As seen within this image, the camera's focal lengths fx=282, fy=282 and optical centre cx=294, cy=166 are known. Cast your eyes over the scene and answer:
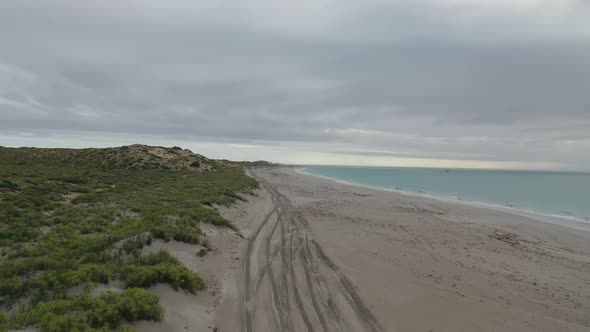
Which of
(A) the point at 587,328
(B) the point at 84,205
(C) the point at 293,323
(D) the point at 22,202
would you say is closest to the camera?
(C) the point at 293,323

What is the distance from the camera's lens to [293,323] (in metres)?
6.67

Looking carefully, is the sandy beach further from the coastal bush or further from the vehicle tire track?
the coastal bush

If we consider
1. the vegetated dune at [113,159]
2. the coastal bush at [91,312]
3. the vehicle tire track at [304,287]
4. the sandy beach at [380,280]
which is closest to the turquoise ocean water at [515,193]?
the sandy beach at [380,280]

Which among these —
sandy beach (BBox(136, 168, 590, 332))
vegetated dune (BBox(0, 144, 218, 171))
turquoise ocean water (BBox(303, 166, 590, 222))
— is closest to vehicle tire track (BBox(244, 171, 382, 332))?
sandy beach (BBox(136, 168, 590, 332))

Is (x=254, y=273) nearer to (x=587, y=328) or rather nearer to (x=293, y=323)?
(x=293, y=323)

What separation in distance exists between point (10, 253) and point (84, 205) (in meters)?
7.88

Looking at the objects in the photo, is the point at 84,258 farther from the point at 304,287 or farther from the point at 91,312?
the point at 304,287

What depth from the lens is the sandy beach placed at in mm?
6957

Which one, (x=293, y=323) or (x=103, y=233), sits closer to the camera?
(x=293, y=323)

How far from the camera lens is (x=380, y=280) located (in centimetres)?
970

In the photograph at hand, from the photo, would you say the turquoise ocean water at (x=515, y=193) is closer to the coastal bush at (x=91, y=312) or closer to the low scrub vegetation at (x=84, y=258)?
the low scrub vegetation at (x=84, y=258)

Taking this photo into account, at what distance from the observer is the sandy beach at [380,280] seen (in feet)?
22.8

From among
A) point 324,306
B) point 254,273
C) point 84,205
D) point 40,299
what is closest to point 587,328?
point 324,306

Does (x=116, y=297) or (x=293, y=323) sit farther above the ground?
(x=116, y=297)
